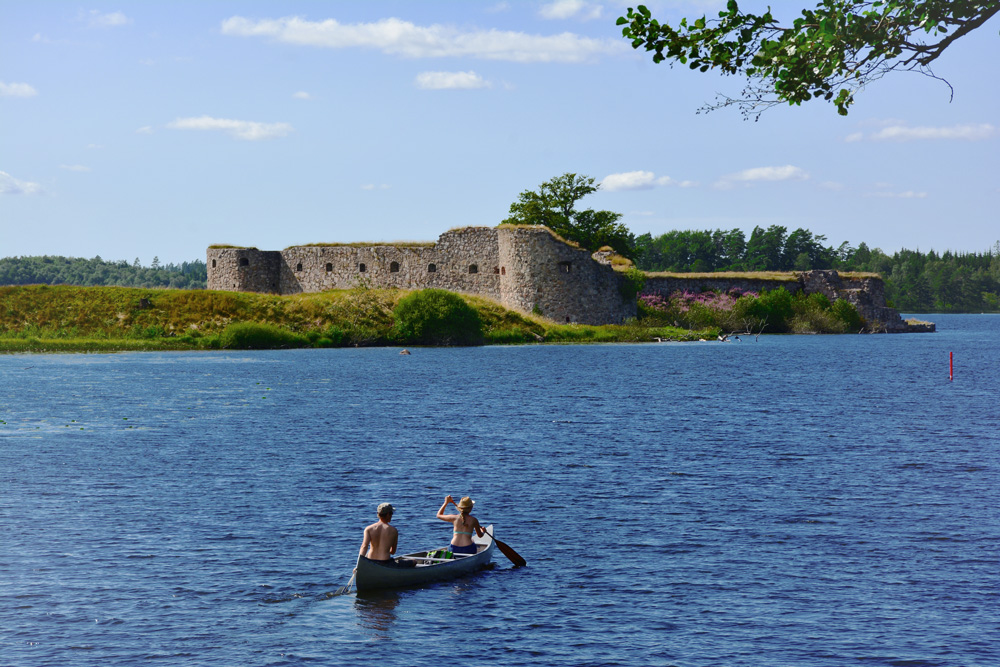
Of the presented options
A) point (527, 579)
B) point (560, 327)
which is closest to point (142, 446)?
point (527, 579)

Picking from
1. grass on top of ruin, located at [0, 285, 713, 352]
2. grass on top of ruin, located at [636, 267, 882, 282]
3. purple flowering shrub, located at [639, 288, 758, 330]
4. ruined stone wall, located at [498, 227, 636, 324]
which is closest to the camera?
grass on top of ruin, located at [0, 285, 713, 352]

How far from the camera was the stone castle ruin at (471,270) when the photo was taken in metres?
92.2

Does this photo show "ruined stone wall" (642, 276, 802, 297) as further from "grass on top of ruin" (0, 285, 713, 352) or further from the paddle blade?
the paddle blade

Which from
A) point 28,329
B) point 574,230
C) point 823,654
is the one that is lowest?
point 823,654

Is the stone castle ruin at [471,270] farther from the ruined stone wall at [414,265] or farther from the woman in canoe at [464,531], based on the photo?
the woman in canoe at [464,531]

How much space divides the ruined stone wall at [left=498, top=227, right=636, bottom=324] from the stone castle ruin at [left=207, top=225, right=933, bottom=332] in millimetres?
89

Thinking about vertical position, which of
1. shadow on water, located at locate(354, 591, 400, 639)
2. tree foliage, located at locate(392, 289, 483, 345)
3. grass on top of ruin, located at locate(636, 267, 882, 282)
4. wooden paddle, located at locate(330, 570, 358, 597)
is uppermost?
grass on top of ruin, located at locate(636, 267, 882, 282)

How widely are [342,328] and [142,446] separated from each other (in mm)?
52876

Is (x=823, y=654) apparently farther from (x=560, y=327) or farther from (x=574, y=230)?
(x=574, y=230)

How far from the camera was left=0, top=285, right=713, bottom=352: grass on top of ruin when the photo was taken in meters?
83.4

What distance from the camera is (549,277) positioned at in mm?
92062

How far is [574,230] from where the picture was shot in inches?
4208

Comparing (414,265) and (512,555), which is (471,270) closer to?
(414,265)

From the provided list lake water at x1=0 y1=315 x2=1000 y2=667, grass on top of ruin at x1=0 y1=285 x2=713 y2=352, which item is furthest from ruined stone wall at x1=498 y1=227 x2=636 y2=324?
lake water at x1=0 y1=315 x2=1000 y2=667
